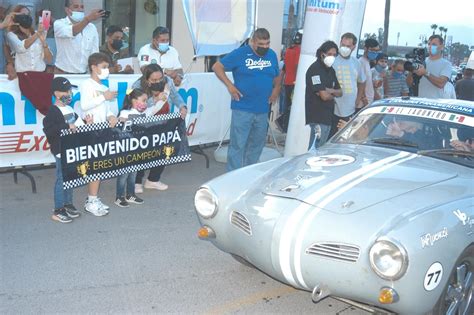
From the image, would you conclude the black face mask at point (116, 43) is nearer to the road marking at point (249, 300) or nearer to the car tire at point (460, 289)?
the road marking at point (249, 300)

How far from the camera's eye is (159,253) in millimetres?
4988

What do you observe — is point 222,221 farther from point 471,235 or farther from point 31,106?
point 31,106

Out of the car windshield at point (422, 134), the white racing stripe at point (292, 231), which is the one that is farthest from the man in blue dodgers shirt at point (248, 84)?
the white racing stripe at point (292, 231)

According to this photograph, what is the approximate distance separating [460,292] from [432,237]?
633 millimetres

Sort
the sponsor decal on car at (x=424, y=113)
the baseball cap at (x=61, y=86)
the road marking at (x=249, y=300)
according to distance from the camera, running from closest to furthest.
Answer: the road marking at (x=249, y=300) < the sponsor decal on car at (x=424, y=113) < the baseball cap at (x=61, y=86)

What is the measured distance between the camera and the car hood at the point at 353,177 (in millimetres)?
3771

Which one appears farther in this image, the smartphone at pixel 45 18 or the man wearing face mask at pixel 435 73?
the man wearing face mask at pixel 435 73

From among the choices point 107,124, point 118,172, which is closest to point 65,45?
point 107,124

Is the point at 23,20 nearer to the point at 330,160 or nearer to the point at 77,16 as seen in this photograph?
the point at 77,16

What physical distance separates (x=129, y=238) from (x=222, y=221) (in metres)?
1.57

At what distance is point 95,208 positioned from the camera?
19.3 feet

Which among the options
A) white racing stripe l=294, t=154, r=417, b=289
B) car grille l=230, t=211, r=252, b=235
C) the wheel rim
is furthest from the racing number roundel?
car grille l=230, t=211, r=252, b=235

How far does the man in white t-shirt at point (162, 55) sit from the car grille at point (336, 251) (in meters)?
4.45

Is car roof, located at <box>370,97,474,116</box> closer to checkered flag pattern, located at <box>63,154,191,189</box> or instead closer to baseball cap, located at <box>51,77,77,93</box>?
checkered flag pattern, located at <box>63,154,191,189</box>
